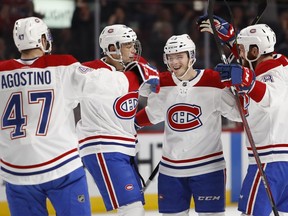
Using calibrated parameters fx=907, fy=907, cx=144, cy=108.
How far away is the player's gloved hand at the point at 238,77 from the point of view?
427 centimetres

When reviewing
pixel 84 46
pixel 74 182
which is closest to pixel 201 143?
pixel 74 182

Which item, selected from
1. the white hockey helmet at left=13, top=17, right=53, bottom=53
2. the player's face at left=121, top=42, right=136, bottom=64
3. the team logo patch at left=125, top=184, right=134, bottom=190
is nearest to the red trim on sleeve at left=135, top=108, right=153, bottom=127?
the player's face at left=121, top=42, right=136, bottom=64

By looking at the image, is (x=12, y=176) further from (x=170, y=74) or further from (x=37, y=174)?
(x=170, y=74)

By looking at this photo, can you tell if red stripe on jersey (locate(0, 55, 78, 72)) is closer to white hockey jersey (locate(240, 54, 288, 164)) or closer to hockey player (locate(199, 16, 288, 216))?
hockey player (locate(199, 16, 288, 216))

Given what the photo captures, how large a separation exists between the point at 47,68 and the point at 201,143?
43.3 inches

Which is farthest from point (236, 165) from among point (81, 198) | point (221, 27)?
point (81, 198)

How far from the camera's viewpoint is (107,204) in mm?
4699

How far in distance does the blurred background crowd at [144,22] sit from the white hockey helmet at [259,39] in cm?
251

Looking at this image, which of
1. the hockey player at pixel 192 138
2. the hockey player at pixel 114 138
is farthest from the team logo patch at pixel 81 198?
the hockey player at pixel 192 138

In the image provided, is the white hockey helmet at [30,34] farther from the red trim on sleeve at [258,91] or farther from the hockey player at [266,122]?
the red trim on sleeve at [258,91]

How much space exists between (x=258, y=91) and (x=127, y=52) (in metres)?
0.83

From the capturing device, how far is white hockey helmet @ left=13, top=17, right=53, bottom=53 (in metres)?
4.04

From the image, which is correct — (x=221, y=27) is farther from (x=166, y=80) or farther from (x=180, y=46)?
(x=166, y=80)

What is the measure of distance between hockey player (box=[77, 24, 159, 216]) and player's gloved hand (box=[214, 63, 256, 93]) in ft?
1.26
